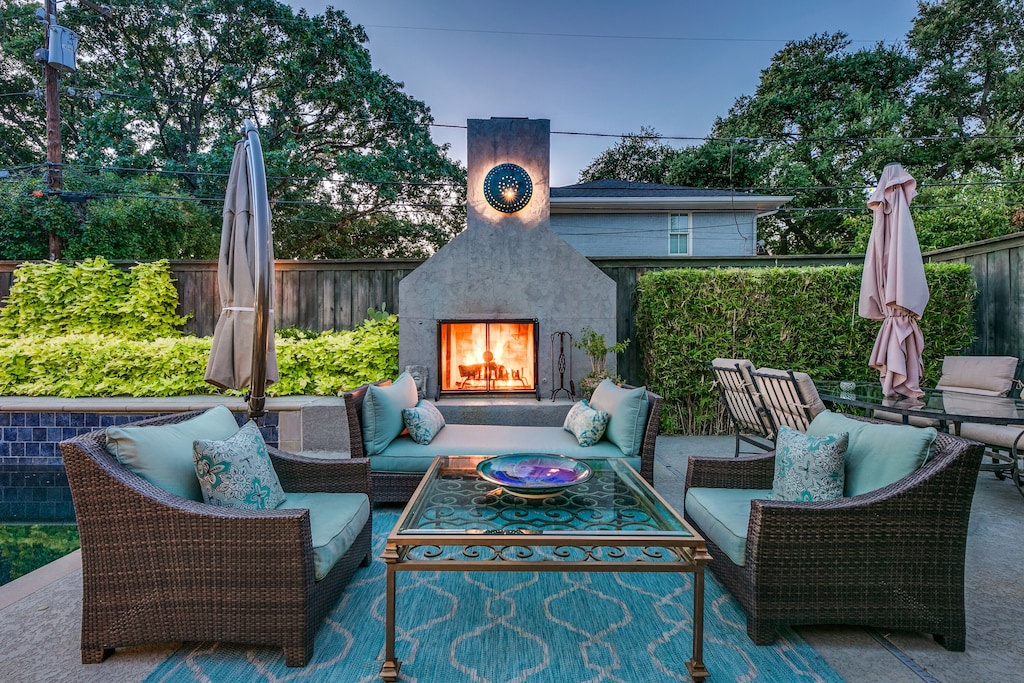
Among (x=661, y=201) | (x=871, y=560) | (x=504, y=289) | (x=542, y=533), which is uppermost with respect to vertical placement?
(x=661, y=201)

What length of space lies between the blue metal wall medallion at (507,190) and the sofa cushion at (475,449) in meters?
2.87

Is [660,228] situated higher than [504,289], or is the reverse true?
[660,228]

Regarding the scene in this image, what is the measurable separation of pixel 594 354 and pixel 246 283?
11.1 ft

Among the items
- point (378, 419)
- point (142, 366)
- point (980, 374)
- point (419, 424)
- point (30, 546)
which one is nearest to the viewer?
point (30, 546)

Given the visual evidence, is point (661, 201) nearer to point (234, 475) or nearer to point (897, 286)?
point (897, 286)

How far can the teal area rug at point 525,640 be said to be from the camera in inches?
64.4

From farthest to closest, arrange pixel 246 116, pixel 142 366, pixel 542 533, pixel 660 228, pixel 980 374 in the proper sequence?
1. pixel 246 116
2. pixel 660 228
3. pixel 142 366
4. pixel 980 374
5. pixel 542 533

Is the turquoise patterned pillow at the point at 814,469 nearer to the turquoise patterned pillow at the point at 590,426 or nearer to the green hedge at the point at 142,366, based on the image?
the turquoise patterned pillow at the point at 590,426

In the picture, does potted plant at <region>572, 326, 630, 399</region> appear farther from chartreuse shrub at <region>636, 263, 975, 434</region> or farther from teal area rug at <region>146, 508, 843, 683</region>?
teal area rug at <region>146, 508, 843, 683</region>

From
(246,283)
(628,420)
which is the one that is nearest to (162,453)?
(246,283)

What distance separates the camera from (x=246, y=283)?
2830mm

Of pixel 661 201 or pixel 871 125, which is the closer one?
pixel 661 201

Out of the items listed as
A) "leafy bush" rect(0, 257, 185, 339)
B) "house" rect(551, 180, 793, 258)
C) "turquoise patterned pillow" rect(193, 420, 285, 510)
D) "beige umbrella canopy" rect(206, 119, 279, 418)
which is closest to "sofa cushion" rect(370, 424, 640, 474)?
"beige umbrella canopy" rect(206, 119, 279, 418)

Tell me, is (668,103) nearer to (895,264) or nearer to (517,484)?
(895,264)
